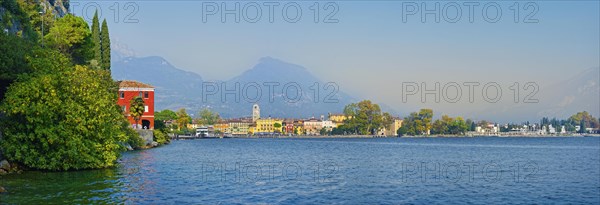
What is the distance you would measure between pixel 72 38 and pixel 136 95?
31.4 m

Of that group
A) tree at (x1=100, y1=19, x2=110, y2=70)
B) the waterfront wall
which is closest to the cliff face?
tree at (x1=100, y1=19, x2=110, y2=70)

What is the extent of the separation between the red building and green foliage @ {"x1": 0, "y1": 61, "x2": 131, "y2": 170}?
55188mm

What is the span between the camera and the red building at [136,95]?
301 ft

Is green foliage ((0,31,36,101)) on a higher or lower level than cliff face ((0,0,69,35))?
lower

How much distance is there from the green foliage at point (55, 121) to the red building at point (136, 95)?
55188 millimetres

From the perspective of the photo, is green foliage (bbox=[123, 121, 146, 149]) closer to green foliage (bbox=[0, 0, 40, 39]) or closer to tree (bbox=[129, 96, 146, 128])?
tree (bbox=[129, 96, 146, 128])

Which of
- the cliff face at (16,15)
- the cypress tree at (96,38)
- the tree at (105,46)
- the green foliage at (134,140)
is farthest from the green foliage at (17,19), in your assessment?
the tree at (105,46)

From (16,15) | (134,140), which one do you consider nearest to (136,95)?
(134,140)

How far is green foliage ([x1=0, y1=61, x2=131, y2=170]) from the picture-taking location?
3281 cm

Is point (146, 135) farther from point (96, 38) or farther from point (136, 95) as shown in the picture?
point (136, 95)

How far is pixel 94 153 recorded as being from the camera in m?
36.9

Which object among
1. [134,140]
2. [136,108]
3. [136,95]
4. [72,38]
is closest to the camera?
[72,38]

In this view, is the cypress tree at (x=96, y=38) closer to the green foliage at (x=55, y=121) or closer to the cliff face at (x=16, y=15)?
the cliff face at (x=16, y=15)

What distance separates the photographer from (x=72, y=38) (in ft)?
208
